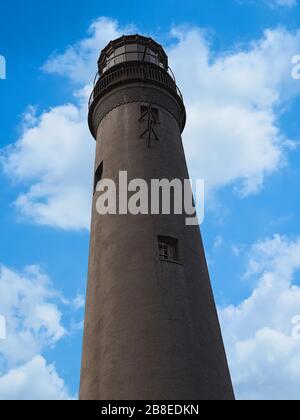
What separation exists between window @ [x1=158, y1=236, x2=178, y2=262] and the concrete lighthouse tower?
37 millimetres

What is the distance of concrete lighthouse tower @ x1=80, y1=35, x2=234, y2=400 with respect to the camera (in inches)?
614

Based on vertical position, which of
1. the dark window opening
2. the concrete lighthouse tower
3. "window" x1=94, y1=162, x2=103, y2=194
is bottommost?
the concrete lighthouse tower

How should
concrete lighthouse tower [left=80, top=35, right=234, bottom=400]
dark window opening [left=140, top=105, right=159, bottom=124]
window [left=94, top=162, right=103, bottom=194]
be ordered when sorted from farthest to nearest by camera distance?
window [left=94, top=162, right=103, bottom=194] → dark window opening [left=140, top=105, right=159, bottom=124] → concrete lighthouse tower [left=80, top=35, right=234, bottom=400]

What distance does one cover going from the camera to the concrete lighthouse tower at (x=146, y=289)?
614 inches

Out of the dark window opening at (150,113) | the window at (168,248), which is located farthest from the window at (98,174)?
the window at (168,248)

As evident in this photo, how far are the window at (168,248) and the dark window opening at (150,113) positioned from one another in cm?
645

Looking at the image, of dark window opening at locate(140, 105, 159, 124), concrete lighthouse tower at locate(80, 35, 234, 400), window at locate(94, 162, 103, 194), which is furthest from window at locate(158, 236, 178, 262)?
dark window opening at locate(140, 105, 159, 124)

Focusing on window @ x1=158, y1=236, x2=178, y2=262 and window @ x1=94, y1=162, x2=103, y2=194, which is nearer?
window @ x1=158, y1=236, x2=178, y2=262

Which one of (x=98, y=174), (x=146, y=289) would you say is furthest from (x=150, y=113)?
(x=146, y=289)

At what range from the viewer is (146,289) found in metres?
Result: 17.2

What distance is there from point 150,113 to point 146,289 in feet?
30.4

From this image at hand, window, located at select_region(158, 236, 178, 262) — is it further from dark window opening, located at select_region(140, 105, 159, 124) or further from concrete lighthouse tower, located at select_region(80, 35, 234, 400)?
dark window opening, located at select_region(140, 105, 159, 124)

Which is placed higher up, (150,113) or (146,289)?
(150,113)
